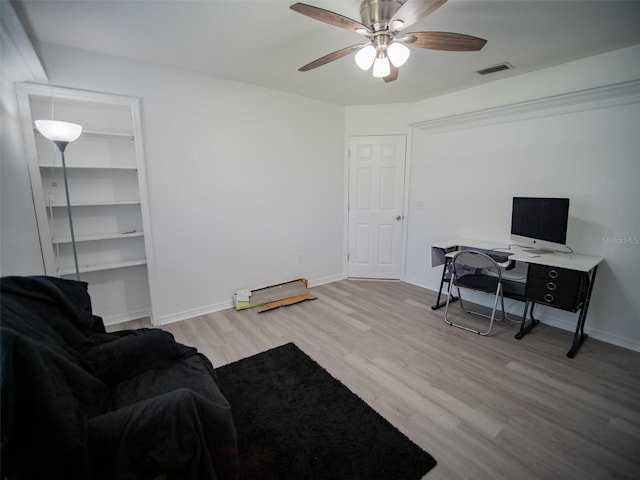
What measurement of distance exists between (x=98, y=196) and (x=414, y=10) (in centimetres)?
302

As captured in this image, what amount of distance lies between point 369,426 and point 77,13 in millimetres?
3208

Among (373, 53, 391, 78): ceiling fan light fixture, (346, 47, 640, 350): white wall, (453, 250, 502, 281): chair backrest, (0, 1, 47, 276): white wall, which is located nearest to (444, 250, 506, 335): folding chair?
(453, 250, 502, 281): chair backrest

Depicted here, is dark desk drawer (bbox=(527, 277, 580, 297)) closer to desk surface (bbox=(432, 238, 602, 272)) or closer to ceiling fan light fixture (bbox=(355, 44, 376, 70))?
desk surface (bbox=(432, 238, 602, 272))

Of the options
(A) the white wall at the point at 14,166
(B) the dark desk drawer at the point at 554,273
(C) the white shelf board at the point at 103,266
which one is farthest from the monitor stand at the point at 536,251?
(A) the white wall at the point at 14,166

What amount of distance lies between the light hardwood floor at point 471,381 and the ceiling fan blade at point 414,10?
230cm

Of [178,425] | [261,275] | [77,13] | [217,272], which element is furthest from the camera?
[261,275]

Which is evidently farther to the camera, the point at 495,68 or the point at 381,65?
the point at 495,68

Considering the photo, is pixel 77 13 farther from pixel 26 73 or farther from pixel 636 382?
pixel 636 382

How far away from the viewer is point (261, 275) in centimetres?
367

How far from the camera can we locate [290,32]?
83.0 inches

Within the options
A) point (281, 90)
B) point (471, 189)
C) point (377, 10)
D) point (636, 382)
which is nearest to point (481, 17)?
point (377, 10)

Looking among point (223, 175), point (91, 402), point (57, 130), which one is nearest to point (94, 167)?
point (57, 130)

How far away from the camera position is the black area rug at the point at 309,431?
147 cm

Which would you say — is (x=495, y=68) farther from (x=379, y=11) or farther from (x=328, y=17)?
(x=328, y=17)
